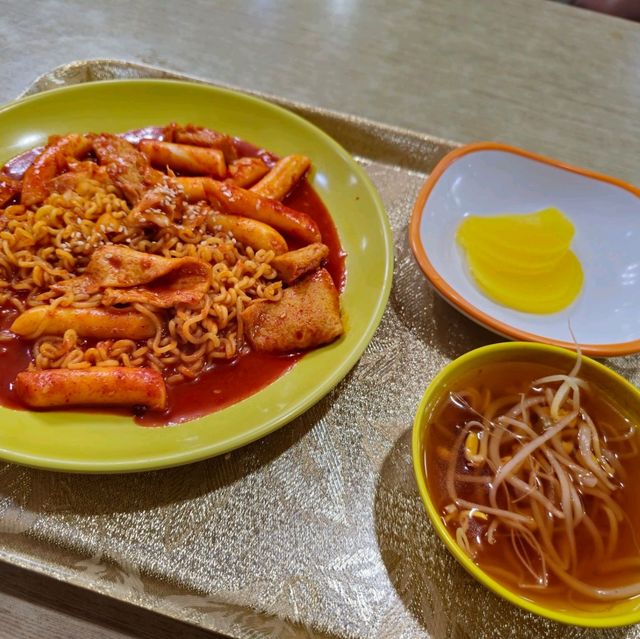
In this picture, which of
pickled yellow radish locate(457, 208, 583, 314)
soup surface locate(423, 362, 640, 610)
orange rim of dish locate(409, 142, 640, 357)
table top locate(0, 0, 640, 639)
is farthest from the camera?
table top locate(0, 0, 640, 639)

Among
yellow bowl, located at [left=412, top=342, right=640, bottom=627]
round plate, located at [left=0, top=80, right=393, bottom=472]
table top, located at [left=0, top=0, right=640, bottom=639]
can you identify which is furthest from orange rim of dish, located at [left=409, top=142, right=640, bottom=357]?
table top, located at [left=0, top=0, right=640, bottom=639]

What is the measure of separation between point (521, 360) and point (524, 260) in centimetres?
67

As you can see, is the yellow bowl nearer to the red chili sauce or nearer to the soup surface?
the soup surface

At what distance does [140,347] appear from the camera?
2.05 metres

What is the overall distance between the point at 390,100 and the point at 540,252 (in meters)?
1.65

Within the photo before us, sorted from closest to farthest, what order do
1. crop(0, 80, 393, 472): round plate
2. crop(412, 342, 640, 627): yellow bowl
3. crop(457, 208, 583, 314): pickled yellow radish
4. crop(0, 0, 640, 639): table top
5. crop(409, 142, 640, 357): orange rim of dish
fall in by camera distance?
1. crop(412, 342, 640, 627): yellow bowl
2. crop(0, 80, 393, 472): round plate
3. crop(409, 142, 640, 357): orange rim of dish
4. crop(457, 208, 583, 314): pickled yellow radish
5. crop(0, 0, 640, 639): table top

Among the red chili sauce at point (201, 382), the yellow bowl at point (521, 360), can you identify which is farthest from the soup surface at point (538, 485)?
the red chili sauce at point (201, 382)

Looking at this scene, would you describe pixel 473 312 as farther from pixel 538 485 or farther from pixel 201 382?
pixel 201 382

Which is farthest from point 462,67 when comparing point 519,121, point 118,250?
point 118,250

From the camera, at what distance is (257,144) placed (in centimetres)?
266

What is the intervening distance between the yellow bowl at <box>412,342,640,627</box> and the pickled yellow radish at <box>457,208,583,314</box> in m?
0.49

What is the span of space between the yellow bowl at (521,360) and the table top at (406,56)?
1931 mm

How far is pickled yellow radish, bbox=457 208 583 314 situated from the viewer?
7.59 ft

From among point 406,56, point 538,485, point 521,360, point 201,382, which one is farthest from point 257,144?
point 538,485
